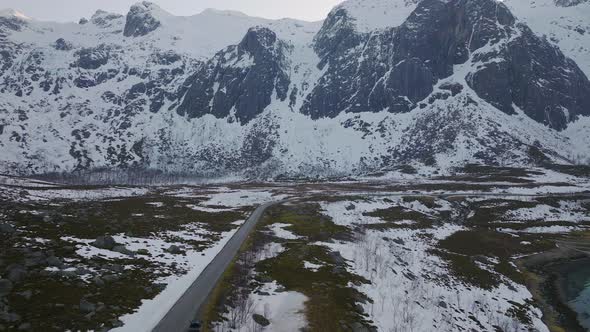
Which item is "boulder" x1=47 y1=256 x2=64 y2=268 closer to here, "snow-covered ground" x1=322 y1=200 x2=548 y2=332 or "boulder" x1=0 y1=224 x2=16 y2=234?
"boulder" x1=0 y1=224 x2=16 y2=234

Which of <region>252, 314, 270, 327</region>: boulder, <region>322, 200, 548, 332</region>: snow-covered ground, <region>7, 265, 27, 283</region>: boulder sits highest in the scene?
<region>7, 265, 27, 283</region>: boulder

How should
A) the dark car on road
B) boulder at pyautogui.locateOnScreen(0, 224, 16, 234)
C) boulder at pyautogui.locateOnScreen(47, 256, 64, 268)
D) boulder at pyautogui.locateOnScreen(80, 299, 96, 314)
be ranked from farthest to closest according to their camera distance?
1. boulder at pyautogui.locateOnScreen(0, 224, 16, 234)
2. boulder at pyautogui.locateOnScreen(47, 256, 64, 268)
3. boulder at pyautogui.locateOnScreen(80, 299, 96, 314)
4. the dark car on road

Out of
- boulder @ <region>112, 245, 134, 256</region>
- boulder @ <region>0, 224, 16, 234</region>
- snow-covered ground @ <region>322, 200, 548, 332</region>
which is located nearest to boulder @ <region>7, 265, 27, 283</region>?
boulder @ <region>112, 245, 134, 256</region>

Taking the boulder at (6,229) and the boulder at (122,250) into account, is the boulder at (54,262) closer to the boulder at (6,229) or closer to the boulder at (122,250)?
the boulder at (122,250)

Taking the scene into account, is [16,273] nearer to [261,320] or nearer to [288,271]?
[261,320]

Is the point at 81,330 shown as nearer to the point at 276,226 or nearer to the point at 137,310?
the point at 137,310

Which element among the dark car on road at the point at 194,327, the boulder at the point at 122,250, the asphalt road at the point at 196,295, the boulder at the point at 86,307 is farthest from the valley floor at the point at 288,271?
the dark car on road at the point at 194,327

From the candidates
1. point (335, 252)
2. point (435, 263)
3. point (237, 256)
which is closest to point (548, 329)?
point (435, 263)
